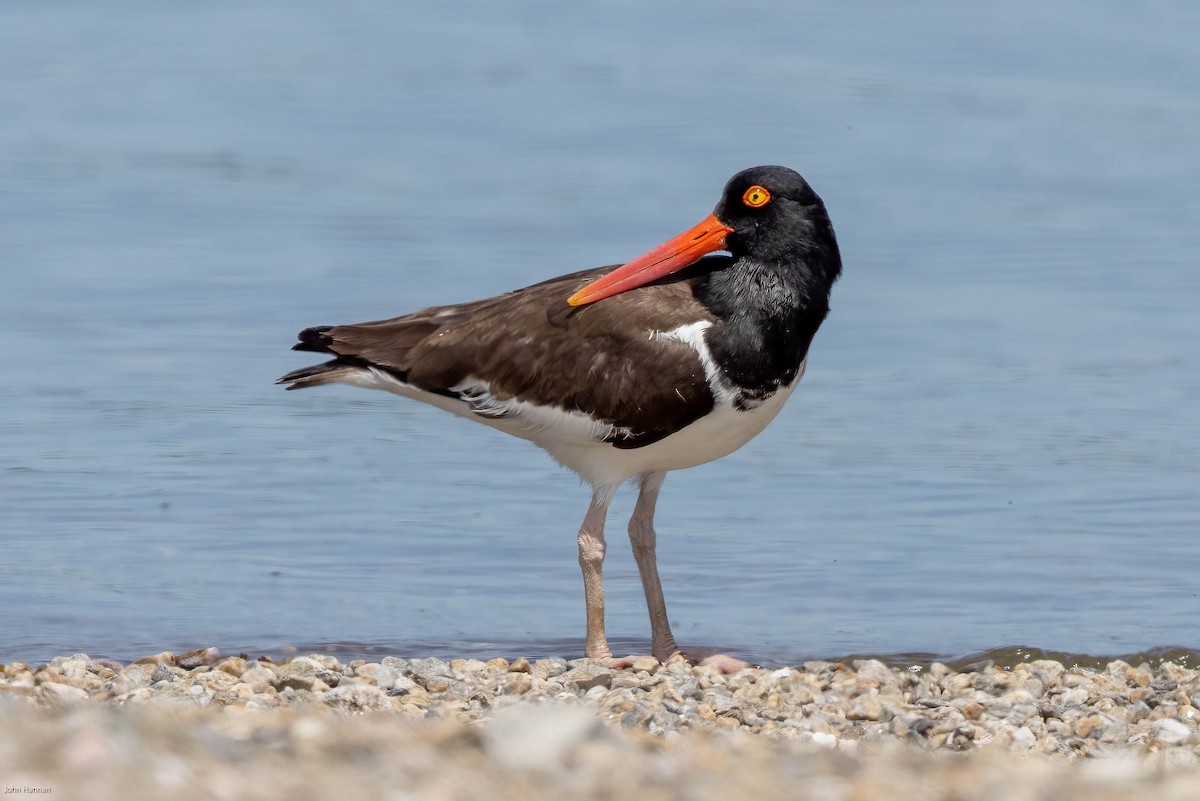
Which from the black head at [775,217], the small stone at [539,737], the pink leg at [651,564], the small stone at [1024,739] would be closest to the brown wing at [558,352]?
the black head at [775,217]

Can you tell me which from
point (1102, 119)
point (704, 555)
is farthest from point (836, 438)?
point (1102, 119)

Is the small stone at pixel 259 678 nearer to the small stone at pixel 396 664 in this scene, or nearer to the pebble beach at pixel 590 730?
the pebble beach at pixel 590 730

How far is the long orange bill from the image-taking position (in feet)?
26.9

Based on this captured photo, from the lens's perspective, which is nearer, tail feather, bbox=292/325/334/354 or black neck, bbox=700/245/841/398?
black neck, bbox=700/245/841/398

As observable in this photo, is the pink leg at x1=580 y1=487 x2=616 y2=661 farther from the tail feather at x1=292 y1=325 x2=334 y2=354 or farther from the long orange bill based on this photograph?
the tail feather at x1=292 y1=325 x2=334 y2=354

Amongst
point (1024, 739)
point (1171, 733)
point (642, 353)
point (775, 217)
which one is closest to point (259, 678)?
point (642, 353)

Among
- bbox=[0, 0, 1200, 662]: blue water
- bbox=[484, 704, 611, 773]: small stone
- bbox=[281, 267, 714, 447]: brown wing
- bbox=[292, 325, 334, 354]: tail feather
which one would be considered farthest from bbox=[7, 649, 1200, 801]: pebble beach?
bbox=[292, 325, 334, 354]: tail feather

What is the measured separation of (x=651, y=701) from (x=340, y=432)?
5.19 meters

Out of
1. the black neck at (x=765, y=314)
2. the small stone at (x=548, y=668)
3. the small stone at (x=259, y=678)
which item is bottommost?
the small stone at (x=259, y=678)

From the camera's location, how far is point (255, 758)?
162 inches

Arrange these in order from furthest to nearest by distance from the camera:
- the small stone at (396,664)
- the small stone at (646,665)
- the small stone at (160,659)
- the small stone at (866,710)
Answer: the small stone at (646,665)
the small stone at (160,659)
the small stone at (396,664)
the small stone at (866,710)

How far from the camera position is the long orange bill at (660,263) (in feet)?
26.9

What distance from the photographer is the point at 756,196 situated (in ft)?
26.8

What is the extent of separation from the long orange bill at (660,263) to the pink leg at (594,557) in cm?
87
